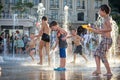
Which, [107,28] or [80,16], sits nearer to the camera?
[107,28]

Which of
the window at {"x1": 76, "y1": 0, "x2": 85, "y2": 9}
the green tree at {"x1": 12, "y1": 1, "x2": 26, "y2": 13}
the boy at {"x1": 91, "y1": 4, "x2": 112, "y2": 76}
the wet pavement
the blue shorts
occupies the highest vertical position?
the window at {"x1": 76, "y1": 0, "x2": 85, "y2": 9}

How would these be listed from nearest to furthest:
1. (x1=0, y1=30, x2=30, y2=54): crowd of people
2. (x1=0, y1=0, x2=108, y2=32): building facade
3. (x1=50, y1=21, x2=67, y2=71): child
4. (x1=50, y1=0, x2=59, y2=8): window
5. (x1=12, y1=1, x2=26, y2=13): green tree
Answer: (x1=50, y1=21, x2=67, y2=71): child
(x1=0, y1=30, x2=30, y2=54): crowd of people
(x1=12, y1=1, x2=26, y2=13): green tree
(x1=0, y1=0, x2=108, y2=32): building facade
(x1=50, y1=0, x2=59, y2=8): window

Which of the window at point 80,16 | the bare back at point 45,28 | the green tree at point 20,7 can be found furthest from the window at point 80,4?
the bare back at point 45,28

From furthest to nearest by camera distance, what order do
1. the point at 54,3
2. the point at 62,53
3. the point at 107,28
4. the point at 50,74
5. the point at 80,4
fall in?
the point at 80,4 → the point at 54,3 → the point at 62,53 → the point at 50,74 → the point at 107,28

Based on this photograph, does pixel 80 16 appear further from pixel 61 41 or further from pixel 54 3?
pixel 61 41

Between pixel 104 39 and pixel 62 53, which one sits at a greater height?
pixel 104 39

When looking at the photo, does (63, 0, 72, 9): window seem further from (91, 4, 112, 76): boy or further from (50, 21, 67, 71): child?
(91, 4, 112, 76): boy

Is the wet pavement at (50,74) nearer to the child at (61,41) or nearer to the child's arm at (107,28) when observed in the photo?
the child at (61,41)

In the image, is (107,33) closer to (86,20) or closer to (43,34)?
(43,34)

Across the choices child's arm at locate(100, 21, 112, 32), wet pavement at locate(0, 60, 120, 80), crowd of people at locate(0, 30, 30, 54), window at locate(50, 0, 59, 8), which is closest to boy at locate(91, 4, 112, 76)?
child's arm at locate(100, 21, 112, 32)

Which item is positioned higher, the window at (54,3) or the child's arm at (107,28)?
the window at (54,3)

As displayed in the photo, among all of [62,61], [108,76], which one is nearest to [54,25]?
[62,61]

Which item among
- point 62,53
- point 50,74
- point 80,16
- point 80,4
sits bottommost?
point 50,74

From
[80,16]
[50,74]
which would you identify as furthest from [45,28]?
[80,16]
